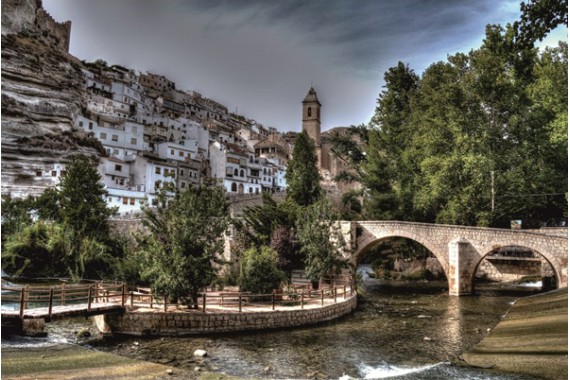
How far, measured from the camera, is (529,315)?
1173cm

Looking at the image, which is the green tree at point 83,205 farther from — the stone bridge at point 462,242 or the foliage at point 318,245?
the stone bridge at point 462,242

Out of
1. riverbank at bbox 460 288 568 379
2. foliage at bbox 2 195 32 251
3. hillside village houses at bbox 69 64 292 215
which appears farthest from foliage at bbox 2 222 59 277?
riverbank at bbox 460 288 568 379

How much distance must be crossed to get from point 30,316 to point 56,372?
4.49 meters

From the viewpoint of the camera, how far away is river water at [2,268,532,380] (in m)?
10.8

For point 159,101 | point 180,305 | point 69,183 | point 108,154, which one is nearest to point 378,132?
point 69,183

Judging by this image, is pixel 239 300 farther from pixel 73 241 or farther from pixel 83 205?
pixel 83 205

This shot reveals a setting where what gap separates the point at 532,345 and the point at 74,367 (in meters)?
8.91

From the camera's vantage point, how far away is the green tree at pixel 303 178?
29.1 metres

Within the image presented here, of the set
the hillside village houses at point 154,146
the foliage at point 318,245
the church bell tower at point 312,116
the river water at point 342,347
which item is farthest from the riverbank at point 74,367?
the church bell tower at point 312,116

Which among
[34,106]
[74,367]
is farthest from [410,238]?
[34,106]

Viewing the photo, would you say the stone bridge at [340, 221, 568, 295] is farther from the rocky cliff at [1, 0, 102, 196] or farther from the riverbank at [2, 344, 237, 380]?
the rocky cliff at [1, 0, 102, 196]

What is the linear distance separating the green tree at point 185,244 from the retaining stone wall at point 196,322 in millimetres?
799

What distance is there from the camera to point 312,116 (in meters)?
75.1

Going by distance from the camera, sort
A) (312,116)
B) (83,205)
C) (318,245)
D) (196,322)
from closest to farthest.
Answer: (196,322)
(318,245)
(83,205)
(312,116)
